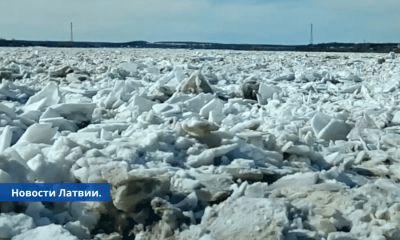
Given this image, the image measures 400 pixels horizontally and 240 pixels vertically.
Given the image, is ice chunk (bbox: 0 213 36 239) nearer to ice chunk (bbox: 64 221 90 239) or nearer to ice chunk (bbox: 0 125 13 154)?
ice chunk (bbox: 64 221 90 239)

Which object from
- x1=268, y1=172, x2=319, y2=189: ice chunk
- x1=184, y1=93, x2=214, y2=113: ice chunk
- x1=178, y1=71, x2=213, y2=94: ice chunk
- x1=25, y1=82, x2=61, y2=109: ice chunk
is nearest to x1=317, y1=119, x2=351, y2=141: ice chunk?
x1=268, y1=172, x2=319, y2=189: ice chunk

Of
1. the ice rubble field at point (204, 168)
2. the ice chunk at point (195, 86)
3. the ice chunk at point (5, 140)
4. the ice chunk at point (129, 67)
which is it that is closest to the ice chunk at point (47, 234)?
the ice rubble field at point (204, 168)

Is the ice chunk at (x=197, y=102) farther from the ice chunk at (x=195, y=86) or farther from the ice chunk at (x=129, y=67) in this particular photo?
the ice chunk at (x=129, y=67)

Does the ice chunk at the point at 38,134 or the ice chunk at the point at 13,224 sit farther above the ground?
the ice chunk at the point at 38,134

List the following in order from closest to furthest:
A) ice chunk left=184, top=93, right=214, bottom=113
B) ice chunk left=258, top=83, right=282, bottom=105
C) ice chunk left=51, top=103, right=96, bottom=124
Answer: ice chunk left=51, top=103, right=96, bottom=124, ice chunk left=184, top=93, right=214, bottom=113, ice chunk left=258, top=83, right=282, bottom=105

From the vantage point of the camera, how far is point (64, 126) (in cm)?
271

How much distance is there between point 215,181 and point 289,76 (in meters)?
4.43

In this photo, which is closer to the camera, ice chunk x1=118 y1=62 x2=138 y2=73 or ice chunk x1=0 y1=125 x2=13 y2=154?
ice chunk x1=0 y1=125 x2=13 y2=154

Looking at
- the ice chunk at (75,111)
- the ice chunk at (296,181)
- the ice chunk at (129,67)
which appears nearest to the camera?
the ice chunk at (296,181)

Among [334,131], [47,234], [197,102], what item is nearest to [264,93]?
[197,102]

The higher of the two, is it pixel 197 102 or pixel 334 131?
pixel 197 102

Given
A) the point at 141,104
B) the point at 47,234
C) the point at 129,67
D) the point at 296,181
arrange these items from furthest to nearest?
1. the point at 129,67
2. the point at 141,104
3. the point at 296,181
4. the point at 47,234

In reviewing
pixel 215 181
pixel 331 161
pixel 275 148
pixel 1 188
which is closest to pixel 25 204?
pixel 1 188

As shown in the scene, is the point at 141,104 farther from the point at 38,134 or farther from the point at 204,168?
the point at 204,168
